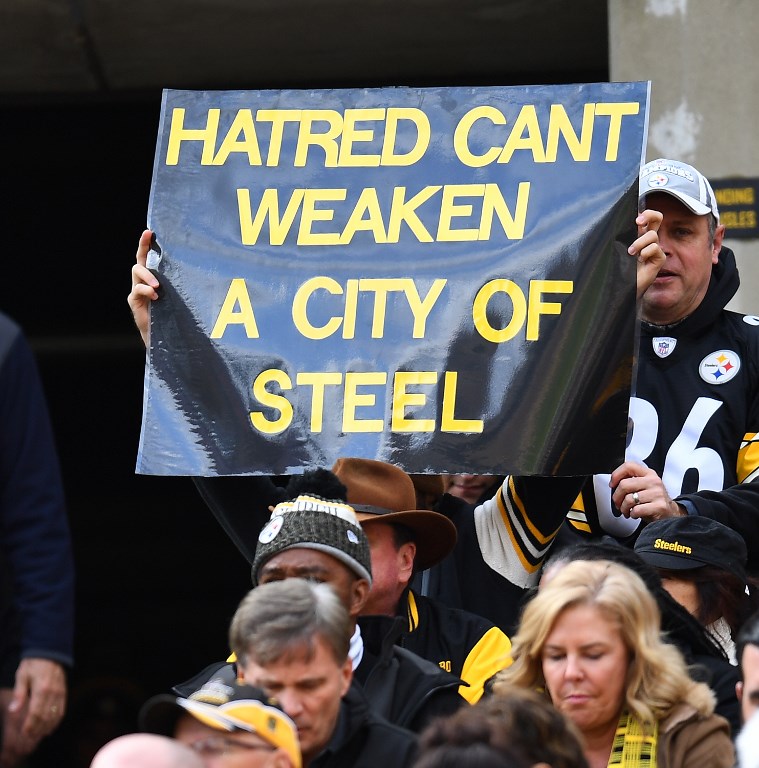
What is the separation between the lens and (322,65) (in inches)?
320

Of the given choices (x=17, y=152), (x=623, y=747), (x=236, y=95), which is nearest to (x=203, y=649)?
(x=17, y=152)

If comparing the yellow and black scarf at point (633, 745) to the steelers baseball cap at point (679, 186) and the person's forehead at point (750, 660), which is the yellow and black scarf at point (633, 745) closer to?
the person's forehead at point (750, 660)

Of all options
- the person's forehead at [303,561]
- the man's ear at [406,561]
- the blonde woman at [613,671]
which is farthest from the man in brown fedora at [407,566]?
the blonde woman at [613,671]

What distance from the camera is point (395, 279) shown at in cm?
473

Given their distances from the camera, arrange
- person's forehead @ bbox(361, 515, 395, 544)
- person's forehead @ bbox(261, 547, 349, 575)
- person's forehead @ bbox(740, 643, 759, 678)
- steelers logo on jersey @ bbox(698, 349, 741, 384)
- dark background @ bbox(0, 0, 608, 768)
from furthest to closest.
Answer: dark background @ bbox(0, 0, 608, 768)
steelers logo on jersey @ bbox(698, 349, 741, 384)
person's forehead @ bbox(361, 515, 395, 544)
person's forehead @ bbox(261, 547, 349, 575)
person's forehead @ bbox(740, 643, 759, 678)

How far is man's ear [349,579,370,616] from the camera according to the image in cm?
412

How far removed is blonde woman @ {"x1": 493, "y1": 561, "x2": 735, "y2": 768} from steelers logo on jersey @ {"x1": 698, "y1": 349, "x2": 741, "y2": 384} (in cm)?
130

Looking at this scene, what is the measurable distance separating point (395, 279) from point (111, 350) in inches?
258

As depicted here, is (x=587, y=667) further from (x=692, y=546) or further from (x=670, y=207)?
(x=670, y=207)

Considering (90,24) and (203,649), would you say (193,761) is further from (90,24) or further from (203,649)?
(203,649)

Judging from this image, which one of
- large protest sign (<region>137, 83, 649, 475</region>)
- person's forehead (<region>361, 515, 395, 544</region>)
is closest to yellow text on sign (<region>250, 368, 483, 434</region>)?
large protest sign (<region>137, 83, 649, 475</region>)

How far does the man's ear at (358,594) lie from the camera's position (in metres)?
4.12

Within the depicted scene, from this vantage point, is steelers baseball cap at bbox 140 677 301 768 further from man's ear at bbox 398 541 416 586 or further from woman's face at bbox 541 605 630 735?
man's ear at bbox 398 541 416 586

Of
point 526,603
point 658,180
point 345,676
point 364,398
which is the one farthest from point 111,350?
point 345,676
